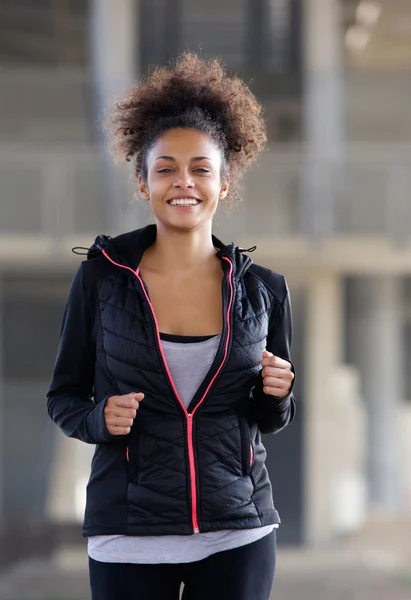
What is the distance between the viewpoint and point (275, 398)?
3.42ft

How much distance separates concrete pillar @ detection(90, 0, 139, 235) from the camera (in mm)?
3531

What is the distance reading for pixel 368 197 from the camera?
3.60 m

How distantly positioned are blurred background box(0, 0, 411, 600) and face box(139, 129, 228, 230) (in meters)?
2.34

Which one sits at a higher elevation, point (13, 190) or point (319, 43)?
point (319, 43)

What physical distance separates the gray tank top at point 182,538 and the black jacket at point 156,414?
0.04 ft

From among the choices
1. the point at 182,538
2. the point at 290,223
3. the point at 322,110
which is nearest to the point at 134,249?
the point at 182,538

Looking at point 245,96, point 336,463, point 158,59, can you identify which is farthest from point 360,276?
point 245,96

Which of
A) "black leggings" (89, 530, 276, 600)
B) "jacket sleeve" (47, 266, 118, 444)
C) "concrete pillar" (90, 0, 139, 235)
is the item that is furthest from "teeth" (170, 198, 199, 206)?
"concrete pillar" (90, 0, 139, 235)

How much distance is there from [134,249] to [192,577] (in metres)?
0.30

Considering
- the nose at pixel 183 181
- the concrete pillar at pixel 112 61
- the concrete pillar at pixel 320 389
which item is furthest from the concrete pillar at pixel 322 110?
the nose at pixel 183 181

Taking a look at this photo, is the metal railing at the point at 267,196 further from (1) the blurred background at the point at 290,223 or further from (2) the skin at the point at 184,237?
(2) the skin at the point at 184,237

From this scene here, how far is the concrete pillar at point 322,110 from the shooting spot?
138 inches

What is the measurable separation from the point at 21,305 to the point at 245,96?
2.53 m

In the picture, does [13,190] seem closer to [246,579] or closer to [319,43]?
[319,43]
